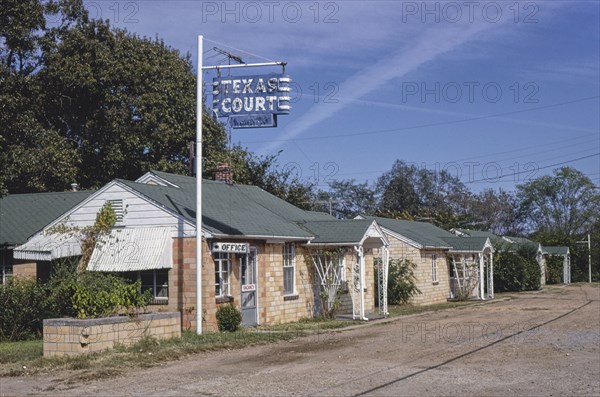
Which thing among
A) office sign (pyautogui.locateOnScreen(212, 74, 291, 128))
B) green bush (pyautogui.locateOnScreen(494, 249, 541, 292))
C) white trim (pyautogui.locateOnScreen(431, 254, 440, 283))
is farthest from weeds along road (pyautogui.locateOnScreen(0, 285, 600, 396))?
green bush (pyautogui.locateOnScreen(494, 249, 541, 292))

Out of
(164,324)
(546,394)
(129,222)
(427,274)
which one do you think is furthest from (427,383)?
(427,274)

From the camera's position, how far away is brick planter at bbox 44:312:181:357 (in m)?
14.9

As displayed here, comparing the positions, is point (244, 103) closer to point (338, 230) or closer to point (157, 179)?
point (157, 179)

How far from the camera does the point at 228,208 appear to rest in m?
23.5

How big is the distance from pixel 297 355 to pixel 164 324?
10.8 ft

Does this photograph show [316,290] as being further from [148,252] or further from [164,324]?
[164,324]

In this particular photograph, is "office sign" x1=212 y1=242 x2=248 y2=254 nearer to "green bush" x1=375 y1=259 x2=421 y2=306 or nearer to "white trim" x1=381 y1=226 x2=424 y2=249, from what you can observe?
"green bush" x1=375 y1=259 x2=421 y2=306

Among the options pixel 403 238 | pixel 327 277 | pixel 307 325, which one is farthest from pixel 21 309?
pixel 403 238

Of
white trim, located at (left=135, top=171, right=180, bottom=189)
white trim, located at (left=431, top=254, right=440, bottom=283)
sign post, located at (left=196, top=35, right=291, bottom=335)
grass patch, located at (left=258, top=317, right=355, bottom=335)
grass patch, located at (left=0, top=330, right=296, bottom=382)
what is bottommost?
grass patch, located at (left=258, top=317, right=355, bottom=335)

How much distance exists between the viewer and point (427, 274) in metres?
36.3

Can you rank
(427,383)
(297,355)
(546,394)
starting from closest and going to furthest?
(546,394) < (427,383) < (297,355)

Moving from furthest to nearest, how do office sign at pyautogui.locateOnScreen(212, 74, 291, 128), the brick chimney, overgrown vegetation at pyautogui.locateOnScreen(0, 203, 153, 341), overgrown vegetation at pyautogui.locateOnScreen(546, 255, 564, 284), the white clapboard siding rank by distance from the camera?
overgrown vegetation at pyautogui.locateOnScreen(546, 255, 564, 284) → the brick chimney → the white clapboard siding → office sign at pyautogui.locateOnScreen(212, 74, 291, 128) → overgrown vegetation at pyautogui.locateOnScreen(0, 203, 153, 341)

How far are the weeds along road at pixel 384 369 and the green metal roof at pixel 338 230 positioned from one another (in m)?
4.00

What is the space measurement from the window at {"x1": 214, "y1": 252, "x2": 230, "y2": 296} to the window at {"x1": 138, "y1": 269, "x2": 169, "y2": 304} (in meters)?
1.32
